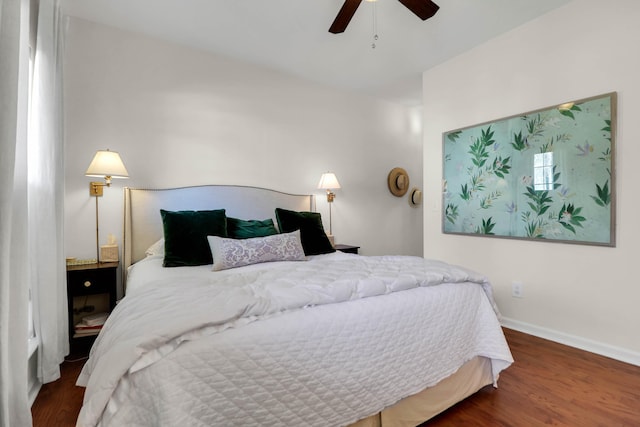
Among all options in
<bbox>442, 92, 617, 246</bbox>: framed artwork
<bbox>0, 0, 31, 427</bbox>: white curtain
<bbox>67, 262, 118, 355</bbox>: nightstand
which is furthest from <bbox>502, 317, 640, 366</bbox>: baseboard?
<bbox>67, 262, 118, 355</bbox>: nightstand

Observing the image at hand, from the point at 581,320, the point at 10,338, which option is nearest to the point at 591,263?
the point at 581,320

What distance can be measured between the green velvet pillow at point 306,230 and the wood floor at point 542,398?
5.10 ft

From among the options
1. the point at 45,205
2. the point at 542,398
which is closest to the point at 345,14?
the point at 45,205

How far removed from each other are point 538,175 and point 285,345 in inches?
102

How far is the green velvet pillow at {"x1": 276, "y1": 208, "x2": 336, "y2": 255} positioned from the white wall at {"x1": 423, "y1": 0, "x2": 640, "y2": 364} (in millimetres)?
1444

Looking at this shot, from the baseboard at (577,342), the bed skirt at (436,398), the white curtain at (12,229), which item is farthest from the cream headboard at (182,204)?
the baseboard at (577,342)

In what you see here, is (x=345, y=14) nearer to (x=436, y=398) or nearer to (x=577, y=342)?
(x=436, y=398)

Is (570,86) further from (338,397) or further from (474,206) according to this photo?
(338,397)

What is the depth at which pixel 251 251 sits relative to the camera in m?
2.21

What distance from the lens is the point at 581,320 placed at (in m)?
2.38

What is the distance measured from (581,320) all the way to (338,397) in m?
2.28

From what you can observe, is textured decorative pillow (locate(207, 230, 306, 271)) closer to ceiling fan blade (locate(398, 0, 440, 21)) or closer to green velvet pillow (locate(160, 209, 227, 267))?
green velvet pillow (locate(160, 209, 227, 267))

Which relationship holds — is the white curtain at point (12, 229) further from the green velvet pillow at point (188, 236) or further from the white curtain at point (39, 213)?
the green velvet pillow at point (188, 236)

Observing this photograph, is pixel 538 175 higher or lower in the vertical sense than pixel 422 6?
lower
